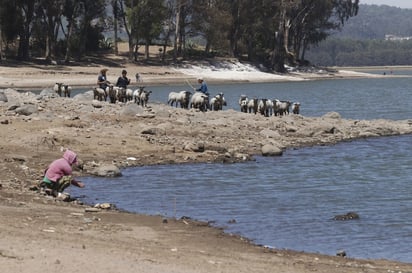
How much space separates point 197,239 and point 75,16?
2395 inches

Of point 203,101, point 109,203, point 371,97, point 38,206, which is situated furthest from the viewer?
point 371,97

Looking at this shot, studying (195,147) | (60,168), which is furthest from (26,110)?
(60,168)

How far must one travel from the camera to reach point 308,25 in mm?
94625

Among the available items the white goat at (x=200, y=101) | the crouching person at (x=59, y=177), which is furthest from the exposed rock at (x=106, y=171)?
the white goat at (x=200, y=101)

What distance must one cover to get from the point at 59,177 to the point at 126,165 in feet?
17.0

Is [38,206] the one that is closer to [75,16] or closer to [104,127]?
[104,127]

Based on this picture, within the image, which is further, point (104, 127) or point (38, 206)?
point (104, 127)

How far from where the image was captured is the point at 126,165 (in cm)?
2033

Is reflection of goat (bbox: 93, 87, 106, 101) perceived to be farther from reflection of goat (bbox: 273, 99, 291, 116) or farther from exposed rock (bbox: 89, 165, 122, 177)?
exposed rock (bbox: 89, 165, 122, 177)

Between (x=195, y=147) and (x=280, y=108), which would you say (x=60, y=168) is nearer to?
(x=195, y=147)

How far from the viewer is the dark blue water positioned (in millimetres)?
13426

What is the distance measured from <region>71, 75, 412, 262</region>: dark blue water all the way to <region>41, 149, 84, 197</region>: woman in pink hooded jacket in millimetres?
883

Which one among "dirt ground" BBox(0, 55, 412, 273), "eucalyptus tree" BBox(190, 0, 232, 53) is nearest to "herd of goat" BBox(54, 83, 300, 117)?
"dirt ground" BBox(0, 55, 412, 273)

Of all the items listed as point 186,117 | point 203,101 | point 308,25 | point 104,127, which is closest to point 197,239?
point 104,127
